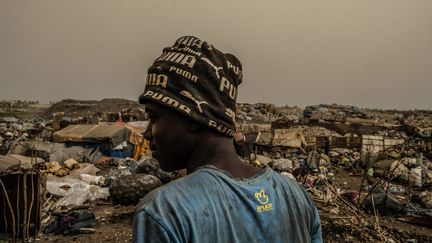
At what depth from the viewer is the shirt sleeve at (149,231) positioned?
2.86 feet

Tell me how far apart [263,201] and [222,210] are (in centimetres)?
14

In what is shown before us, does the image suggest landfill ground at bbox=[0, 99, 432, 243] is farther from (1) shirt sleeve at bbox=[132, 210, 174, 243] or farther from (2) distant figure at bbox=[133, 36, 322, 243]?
(1) shirt sleeve at bbox=[132, 210, 174, 243]

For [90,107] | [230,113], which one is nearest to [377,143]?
[230,113]

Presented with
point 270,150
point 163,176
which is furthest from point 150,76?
point 270,150

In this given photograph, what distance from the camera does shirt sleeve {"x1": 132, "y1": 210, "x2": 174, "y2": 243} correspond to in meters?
0.87

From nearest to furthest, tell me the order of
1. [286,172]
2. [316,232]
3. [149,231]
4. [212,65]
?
[149,231], [212,65], [316,232], [286,172]

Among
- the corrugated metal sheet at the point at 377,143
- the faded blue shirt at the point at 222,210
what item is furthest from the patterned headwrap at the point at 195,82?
the corrugated metal sheet at the point at 377,143

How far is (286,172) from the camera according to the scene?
11695mm

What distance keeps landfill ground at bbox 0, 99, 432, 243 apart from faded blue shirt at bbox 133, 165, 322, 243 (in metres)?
0.43

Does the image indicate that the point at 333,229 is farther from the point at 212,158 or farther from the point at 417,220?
the point at 212,158

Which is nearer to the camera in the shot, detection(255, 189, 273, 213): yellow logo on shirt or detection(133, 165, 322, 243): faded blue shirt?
detection(133, 165, 322, 243): faded blue shirt

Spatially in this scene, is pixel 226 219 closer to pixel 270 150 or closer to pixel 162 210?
pixel 162 210

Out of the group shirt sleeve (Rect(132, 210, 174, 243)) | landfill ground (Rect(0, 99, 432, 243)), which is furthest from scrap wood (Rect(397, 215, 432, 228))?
shirt sleeve (Rect(132, 210, 174, 243))

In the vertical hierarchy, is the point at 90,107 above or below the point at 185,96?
below
